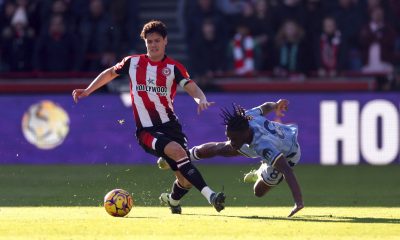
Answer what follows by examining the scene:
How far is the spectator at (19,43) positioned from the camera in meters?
21.1

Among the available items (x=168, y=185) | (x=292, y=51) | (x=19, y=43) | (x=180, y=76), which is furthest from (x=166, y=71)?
(x=19, y=43)

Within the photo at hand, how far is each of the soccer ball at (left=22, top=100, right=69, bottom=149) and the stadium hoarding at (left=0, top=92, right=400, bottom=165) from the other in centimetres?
2

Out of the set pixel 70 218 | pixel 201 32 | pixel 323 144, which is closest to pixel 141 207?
pixel 70 218

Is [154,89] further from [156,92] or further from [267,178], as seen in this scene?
[267,178]

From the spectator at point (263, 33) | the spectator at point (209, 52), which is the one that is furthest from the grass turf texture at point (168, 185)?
the spectator at point (263, 33)

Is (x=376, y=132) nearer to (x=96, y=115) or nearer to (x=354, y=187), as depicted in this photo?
(x=354, y=187)

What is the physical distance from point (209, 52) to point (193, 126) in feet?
9.14

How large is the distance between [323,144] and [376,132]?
0.86 m

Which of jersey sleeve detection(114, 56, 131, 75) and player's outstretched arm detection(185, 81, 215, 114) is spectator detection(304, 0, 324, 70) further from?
player's outstretched arm detection(185, 81, 215, 114)

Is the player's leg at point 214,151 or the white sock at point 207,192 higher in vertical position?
the player's leg at point 214,151

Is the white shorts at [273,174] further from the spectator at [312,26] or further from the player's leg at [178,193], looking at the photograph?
the spectator at [312,26]

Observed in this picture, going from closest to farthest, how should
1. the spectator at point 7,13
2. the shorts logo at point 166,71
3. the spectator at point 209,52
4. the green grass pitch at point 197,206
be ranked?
the green grass pitch at point 197,206 → the shorts logo at point 166,71 → the spectator at point 209,52 → the spectator at point 7,13

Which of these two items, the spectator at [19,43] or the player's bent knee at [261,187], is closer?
the player's bent knee at [261,187]

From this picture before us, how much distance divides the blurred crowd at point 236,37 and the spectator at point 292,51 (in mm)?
18
